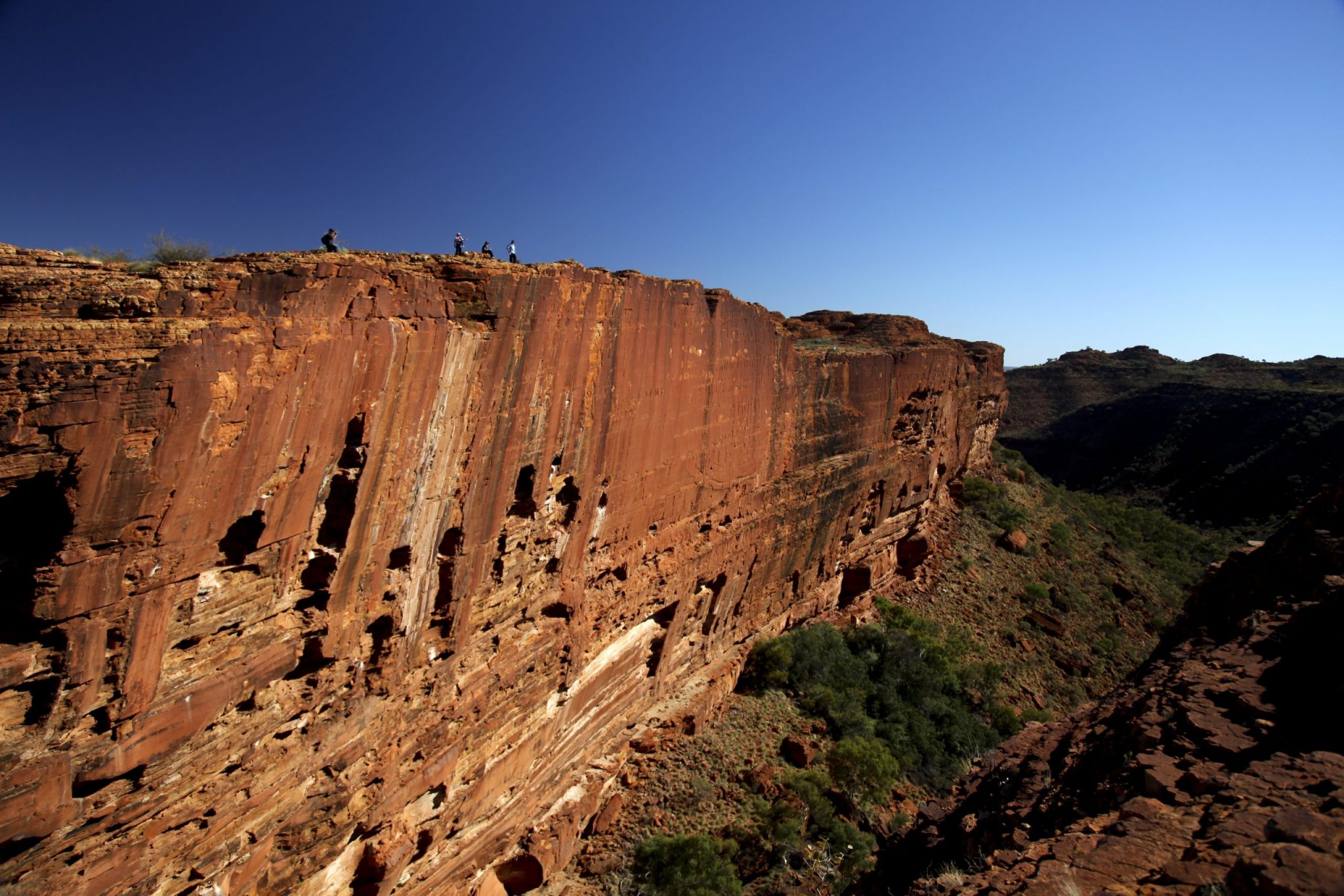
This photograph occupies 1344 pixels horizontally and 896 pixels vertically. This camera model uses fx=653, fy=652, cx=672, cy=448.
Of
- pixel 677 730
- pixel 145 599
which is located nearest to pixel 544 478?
pixel 145 599

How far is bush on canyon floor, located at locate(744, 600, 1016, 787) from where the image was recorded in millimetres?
15164

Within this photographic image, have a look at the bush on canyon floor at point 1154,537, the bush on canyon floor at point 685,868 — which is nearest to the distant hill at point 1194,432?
the bush on canyon floor at point 1154,537

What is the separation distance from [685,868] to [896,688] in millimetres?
9049

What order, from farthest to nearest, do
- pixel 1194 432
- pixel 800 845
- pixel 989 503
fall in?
pixel 1194 432, pixel 989 503, pixel 800 845

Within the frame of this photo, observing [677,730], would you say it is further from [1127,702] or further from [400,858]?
[1127,702]

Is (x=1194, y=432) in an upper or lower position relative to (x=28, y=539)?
upper

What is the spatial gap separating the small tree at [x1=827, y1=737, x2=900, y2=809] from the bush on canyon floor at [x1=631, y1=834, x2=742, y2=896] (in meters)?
3.23

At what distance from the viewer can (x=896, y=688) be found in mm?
17359

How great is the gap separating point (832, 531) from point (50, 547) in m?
16.7

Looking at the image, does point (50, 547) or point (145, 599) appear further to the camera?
Answer: point (145, 599)

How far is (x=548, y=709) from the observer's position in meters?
10.3

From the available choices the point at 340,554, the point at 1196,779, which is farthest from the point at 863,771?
the point at 340,554

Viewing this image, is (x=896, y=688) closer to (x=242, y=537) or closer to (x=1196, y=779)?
(x=1196, y=779)

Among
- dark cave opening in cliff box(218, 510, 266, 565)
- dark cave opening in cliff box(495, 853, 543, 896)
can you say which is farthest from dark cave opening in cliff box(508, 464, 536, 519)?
dark cave opening in cliff box(495, 853, 543, 896)
